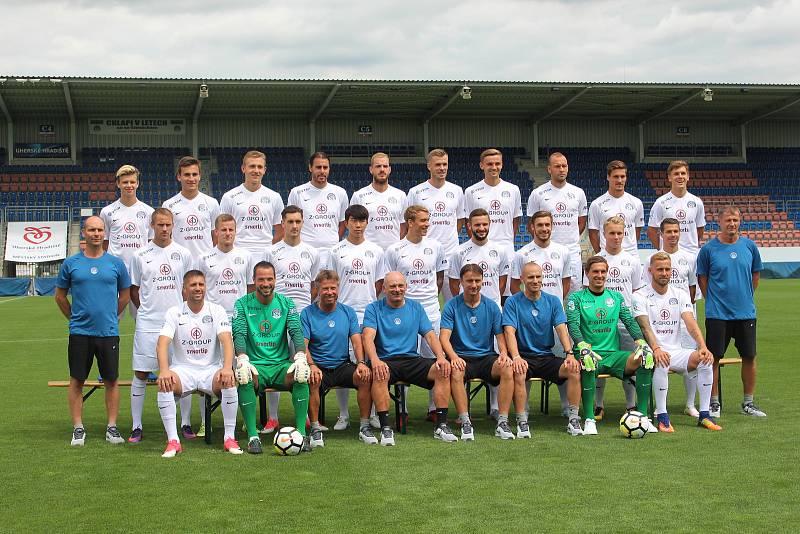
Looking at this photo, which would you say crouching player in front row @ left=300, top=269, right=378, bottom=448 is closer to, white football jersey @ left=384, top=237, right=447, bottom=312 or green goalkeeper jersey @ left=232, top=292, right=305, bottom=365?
green goalkeeper jersey @ left=232, top=292, right=305, bottom=365

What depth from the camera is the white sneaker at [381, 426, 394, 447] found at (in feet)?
24.0

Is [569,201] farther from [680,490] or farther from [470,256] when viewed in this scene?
[680,490]

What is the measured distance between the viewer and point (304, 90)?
3284 centimetres

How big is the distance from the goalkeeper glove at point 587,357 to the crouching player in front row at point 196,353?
285cm

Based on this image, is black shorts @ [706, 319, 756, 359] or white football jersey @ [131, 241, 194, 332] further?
black shorts @ [706, 319, 756, 359]

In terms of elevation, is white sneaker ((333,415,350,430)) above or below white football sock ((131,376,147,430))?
below

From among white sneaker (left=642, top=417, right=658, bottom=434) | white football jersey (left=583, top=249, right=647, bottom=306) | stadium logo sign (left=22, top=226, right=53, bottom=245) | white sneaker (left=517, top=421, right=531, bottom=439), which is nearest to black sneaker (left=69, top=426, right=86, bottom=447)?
white sneaker (left=517, top=421, right=531, bottom=439)

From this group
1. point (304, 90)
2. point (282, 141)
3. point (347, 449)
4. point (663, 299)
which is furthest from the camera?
point (282, 141)

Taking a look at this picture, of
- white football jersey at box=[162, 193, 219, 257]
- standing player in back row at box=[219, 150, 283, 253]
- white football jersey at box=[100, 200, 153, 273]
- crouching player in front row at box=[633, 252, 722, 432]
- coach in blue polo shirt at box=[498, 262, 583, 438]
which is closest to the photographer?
coach in blue polo shirt at box=[498, 262, 583, 438]

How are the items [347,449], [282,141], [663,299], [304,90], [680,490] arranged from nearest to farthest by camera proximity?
1. [680,490]
2. [347,449]
3. [663,299]
4. [304,90]
5. [282,141]

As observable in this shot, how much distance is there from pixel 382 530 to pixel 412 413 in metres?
4.04

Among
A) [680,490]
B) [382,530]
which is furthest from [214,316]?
[680,490]

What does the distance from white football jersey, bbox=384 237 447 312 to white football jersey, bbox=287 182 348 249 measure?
0.81m

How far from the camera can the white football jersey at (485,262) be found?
8703 mm
